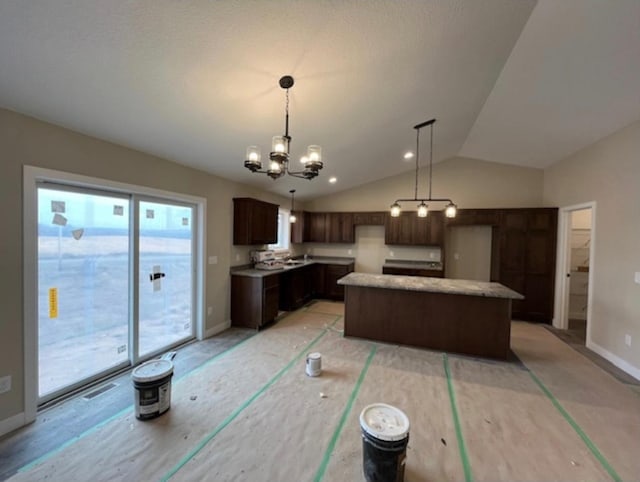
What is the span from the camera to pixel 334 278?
21.2 ft

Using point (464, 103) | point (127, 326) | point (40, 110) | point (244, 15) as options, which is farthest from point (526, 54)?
point (127, 326)

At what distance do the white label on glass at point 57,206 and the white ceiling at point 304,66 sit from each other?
2.43 ft

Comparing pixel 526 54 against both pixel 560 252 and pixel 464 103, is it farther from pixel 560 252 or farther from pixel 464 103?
pixel 560 252

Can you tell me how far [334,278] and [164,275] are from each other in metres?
3.88

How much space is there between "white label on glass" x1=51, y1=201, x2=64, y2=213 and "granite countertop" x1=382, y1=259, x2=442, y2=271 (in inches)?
216

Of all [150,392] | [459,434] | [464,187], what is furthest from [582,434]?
[464,187]

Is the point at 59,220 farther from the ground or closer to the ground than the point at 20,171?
closer to the ground

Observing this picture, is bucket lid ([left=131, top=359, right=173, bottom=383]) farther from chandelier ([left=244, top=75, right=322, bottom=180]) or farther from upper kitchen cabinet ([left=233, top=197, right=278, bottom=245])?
upper kitchen cabinet ([left=233, top=197, right=278, bottom=245])

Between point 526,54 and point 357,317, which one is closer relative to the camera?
point 526,54

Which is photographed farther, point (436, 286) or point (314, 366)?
point (436, 286)

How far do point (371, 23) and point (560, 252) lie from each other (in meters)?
5.35

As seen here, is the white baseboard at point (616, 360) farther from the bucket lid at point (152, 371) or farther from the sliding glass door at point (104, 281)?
the sliding glass door at point (104, 281)

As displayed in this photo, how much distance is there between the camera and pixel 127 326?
10.3 feet

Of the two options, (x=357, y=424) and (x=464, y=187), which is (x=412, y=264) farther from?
(x=357, y=424)
